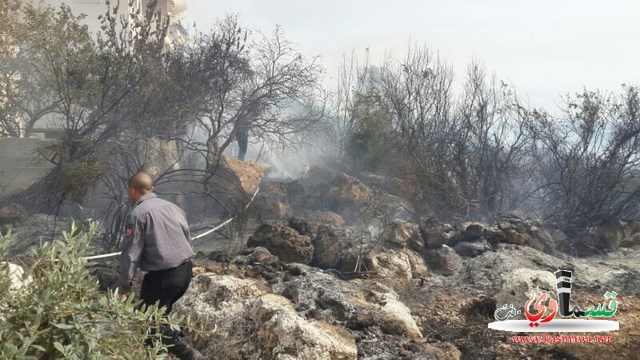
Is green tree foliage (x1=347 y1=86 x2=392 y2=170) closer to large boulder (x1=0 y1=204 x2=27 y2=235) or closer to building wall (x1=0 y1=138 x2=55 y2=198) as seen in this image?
building wall (x1=0 y1=138 x2=55 y2=198)

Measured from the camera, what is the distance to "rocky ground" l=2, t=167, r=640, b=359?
452 centimetres

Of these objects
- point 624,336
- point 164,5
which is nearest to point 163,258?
point 624,336

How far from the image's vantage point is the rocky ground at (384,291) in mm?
4523

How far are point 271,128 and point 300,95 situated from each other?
147cm

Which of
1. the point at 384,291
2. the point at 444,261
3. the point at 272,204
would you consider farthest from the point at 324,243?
the point at 272,204

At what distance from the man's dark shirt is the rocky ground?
0.63 m

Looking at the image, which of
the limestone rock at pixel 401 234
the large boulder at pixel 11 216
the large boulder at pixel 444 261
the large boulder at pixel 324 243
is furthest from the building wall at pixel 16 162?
the large boulder at pixel 444 261

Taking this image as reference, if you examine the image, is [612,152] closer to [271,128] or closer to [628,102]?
[628,102]

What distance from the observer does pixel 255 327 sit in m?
4.52

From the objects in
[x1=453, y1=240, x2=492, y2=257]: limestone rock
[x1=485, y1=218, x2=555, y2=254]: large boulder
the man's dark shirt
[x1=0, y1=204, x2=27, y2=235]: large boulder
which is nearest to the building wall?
[x1=0, y1=204, x2=27, y2=235]: large boulder

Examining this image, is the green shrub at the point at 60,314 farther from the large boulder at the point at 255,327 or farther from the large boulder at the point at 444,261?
the large boulder at the point at 444,261

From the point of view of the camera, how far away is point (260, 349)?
431 cm

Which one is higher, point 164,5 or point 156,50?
point 164,5

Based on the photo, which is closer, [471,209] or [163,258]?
[163,258]
